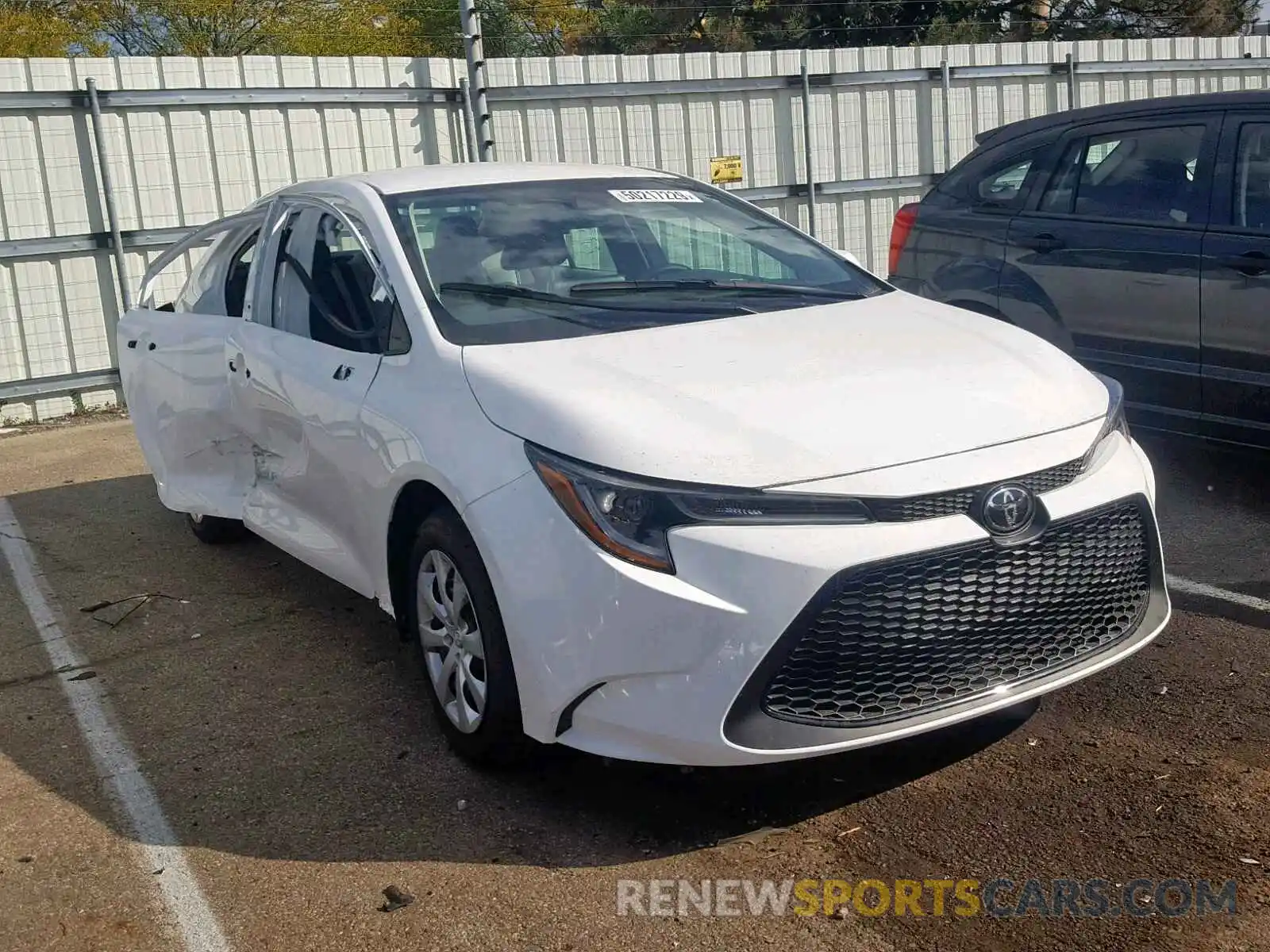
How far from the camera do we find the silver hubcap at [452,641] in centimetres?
373

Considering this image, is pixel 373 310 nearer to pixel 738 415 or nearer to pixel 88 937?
pixel 738 415

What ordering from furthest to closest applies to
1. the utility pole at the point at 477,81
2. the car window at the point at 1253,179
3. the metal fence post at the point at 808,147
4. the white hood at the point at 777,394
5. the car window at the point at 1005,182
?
1. the metal fence post at the point at 808,147
2. the utility pole at the point at 477,81
3. the car window at the point at 1005,182
4. the car window at the point at 1253,179
5. the white hood at the point at 777,394

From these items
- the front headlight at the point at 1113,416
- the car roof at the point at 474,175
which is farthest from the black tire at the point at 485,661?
the front headlight at the point at 1113,416

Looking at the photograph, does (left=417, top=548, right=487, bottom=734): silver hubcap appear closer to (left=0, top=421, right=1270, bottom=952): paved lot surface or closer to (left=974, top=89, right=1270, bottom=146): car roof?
(left=0, top=421, right=1270, bottom=952): paved lot surface

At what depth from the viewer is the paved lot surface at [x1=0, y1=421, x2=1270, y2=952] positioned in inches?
123

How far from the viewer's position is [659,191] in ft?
16.7

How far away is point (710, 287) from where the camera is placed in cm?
455

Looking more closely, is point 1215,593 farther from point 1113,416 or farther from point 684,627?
point 684,627

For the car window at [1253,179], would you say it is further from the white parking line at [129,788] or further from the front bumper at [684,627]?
the white parking line at [129,788]

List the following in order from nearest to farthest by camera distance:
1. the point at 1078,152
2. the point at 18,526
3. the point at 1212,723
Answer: the point at 1212,723, the point at 1078,152, the point at 18,526

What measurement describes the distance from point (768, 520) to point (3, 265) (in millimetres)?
8036

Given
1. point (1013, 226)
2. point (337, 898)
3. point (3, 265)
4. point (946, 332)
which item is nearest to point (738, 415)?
point (946, 332)

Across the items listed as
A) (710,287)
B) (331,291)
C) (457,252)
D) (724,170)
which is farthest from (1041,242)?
(724,170)

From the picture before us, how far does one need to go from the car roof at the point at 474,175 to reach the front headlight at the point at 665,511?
1.93m
